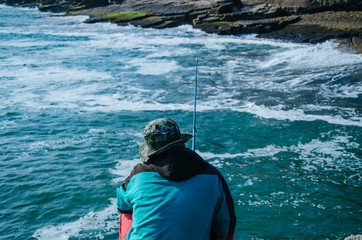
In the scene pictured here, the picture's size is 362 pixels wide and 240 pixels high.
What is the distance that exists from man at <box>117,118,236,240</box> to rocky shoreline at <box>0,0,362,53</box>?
16864 mm

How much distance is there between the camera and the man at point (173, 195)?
213cm

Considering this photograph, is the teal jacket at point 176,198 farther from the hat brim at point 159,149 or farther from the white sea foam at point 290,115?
the white sea foam at point 290,115

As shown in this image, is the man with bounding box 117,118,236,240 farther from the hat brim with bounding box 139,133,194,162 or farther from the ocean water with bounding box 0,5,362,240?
the ocean water with bounding box 0,5,362,240

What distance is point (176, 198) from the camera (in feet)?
7.02

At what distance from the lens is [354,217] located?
5242 mm

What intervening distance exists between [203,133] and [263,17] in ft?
65.6

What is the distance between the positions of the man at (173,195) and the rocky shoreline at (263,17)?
55.3 feet

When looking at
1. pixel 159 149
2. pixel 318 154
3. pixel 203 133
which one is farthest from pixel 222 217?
pixel 203 133

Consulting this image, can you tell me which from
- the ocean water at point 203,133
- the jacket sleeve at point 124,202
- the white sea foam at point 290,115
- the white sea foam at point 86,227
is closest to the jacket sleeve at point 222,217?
the jacket sleeve at point 124,202

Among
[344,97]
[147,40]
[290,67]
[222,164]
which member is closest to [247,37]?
[147,40]

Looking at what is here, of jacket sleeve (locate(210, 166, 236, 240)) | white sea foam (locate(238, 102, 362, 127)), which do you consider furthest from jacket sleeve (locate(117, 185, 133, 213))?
white sea foam (locate(238, 102, 362, 127))

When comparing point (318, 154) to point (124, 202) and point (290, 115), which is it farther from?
→ point (124, 202)

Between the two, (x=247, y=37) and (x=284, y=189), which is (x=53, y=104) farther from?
(x=247, y=37)

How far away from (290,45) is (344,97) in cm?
1042
